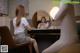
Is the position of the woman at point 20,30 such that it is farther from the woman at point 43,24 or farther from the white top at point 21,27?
the woman at point 43,24

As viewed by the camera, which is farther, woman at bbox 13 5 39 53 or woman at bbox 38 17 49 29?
woman at bbox 38 17 49 29

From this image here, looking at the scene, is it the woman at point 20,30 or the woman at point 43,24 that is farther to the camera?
the woman at point 43,24

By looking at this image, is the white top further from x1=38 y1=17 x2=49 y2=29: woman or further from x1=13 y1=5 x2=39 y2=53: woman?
x1=38 y1=17 x2=49 y2=29: woman

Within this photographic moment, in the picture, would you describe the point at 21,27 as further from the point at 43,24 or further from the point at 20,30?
the point at 43,24

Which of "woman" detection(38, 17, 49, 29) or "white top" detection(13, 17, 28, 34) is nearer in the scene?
"white top" detection(13, 17, 28, 34)

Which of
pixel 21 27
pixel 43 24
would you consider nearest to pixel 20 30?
pixel 21 27

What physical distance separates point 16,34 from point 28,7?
0.93 m

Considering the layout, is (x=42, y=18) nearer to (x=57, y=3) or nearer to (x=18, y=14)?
(x=18, y=14)

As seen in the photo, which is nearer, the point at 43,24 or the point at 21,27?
the point at 21,27

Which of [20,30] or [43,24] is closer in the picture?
[20,30]

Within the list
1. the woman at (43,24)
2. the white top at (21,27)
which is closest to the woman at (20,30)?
the white top at (21,27)

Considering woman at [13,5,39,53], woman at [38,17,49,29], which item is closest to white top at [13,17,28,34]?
woman at [13,5,39,53]

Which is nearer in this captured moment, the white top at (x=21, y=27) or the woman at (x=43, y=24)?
the white top at (x=21, y=27)

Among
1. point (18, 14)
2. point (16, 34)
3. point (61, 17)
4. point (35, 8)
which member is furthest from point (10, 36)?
point (61, 17)
